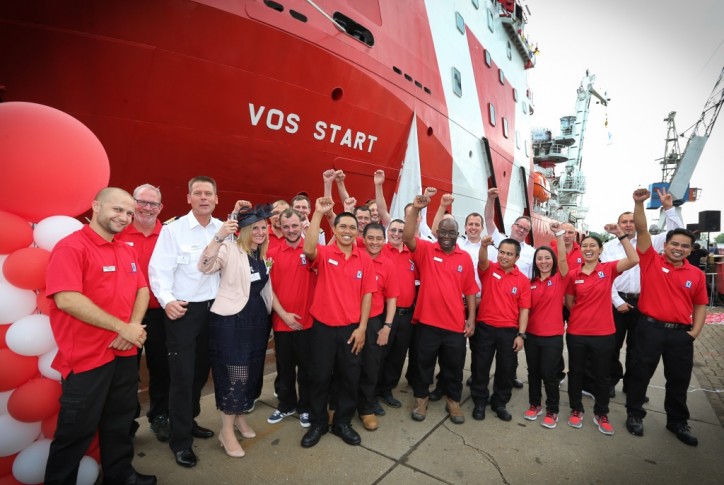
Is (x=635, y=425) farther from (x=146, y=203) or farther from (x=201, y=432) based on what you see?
(x=146, y=203)

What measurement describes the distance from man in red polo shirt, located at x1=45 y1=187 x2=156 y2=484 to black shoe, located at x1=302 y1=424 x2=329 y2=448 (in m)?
1.22

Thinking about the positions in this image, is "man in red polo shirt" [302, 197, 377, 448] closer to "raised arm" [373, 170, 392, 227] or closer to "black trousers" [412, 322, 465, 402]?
"black trousers" [412, 322, 465, 402]

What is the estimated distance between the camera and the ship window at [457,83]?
31.0 feet

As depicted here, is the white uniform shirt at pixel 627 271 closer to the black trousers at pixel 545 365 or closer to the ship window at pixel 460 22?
the black trousers at pixel 545 365

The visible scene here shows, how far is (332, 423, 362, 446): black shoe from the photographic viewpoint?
311cm

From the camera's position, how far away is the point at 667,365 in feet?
11.6

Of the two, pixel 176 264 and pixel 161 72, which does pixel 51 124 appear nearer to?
pixel 176 264

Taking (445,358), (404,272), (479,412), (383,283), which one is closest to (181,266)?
(383,283)

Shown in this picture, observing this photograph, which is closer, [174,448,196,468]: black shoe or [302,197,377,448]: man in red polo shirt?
[174,448,196,468]: black shoe

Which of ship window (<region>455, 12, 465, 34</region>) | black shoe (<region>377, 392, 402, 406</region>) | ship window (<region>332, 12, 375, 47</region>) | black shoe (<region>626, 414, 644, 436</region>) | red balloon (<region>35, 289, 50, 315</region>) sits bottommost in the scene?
black shoe (<region>377, 392, 402, 406</region>)

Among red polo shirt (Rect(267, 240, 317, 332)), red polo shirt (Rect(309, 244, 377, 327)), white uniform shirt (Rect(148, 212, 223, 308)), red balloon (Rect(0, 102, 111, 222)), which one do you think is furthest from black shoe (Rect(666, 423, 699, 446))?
red balloon (Rect(0, 102, 111, 222))

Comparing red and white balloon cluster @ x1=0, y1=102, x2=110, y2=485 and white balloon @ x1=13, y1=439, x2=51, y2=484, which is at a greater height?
red and white balloon cluster @ x1=0, y1=102, x2=110, y2=485

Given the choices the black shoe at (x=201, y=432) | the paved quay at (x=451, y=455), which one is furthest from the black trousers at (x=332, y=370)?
the black shoe at (x=201, y=432)

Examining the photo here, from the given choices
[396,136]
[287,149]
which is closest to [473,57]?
[396,136]
